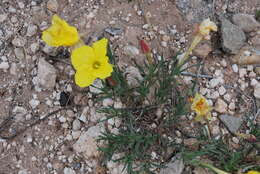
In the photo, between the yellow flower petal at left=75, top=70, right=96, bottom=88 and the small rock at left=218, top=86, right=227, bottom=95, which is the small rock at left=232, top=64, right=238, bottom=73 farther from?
the yellow flower petal at left=75, top=70, right=96, bottom=88

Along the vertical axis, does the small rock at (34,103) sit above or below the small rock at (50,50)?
below

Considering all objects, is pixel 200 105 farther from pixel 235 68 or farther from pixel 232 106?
pixel 235 68

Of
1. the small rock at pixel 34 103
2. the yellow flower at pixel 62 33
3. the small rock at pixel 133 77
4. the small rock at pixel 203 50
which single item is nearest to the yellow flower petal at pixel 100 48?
the yellow flower at pixel 62 33

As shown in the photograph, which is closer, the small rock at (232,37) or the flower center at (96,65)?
the flower center at (96,65)

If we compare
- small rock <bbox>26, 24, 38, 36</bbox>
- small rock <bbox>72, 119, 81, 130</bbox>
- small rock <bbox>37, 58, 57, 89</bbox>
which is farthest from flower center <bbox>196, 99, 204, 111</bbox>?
small rock <bbox>26, 24, 38, 36</bbox>

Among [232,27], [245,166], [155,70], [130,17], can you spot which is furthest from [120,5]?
[245,166]

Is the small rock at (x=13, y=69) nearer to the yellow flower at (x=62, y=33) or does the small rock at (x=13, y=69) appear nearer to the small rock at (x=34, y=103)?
the small rock at (x=34, y=103)

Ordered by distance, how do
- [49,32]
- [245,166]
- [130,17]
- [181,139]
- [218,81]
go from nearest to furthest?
1. [49,32]
2. [245,166]
3. [181,139]
4. [218,81]
5. [130,17]

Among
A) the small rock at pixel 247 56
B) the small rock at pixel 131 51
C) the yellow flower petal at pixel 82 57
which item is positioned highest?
the yellow flower petal at pixel 82 57

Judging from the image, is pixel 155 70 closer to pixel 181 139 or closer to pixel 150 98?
pixel 150 98
